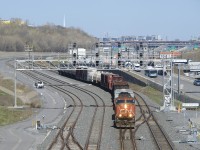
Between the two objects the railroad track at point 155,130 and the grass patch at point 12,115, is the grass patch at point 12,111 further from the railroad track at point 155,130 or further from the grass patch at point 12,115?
the railroad track at point 155,130

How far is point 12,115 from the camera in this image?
152 feet

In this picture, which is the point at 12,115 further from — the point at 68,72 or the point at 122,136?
the point at 68,72

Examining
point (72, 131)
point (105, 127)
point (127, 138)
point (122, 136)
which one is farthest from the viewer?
point (105, 127)

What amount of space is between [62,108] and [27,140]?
63.5 feet

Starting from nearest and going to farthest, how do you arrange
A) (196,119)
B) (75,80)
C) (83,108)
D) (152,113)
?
(196,119)
(152,113)
(83,108)
(75,80)

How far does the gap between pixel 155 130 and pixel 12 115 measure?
49.2ft

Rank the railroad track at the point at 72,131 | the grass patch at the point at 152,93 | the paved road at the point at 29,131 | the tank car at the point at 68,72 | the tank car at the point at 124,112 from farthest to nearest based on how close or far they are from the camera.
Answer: the tank car at the point at 68,72 → the grass patch at the point at 152,93 → the tank car at the point at 124,112 → the paved road at the point at 29,131 → the railroad track at the point at 72,131

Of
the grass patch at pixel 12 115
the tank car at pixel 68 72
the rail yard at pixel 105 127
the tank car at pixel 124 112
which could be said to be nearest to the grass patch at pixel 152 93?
the rail yard at pixel 105 127

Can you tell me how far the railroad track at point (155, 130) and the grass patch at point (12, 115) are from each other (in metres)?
11.3

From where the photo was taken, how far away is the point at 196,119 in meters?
45.6

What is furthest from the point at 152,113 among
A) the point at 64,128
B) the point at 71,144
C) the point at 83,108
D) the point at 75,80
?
the point at 75,80

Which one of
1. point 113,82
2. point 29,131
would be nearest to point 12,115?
point 29,131

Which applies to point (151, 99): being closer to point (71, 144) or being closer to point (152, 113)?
point (152, 113)

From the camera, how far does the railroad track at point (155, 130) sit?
31984 mm
